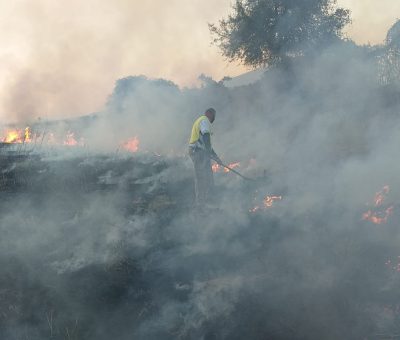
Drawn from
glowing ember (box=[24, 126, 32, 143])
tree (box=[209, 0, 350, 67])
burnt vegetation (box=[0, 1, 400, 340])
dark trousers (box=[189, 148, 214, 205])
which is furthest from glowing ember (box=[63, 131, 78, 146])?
dark trousers (box=[189, 148, 214, 205])

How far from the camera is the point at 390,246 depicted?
6332 mm

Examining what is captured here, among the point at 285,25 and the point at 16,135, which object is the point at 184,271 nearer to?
the point at 285,25

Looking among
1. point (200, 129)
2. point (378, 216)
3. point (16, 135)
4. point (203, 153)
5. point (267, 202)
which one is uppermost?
point (16, 135)

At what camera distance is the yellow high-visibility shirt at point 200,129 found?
8.41 metres

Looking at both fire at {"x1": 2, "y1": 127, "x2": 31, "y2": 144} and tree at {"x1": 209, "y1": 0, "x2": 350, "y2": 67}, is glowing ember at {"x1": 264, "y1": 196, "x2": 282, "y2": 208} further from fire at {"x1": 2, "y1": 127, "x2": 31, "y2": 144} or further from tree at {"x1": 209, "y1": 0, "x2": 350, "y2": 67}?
fire at {"x1": 2, "y1": 127, "x2": 31, "y2": 144}

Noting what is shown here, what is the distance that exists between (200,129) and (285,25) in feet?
39.0

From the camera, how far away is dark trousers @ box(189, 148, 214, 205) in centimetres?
859

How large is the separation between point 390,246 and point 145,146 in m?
12.1

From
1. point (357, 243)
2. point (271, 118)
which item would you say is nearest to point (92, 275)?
point (357, 243)

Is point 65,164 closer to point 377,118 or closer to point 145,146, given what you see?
point 145,146

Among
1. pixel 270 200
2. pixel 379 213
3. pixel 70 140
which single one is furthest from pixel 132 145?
pixel 379 213

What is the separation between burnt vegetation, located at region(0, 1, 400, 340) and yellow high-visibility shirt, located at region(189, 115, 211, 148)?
58.2 inches

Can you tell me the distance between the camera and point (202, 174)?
8.66 m

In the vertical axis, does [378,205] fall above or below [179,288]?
above
